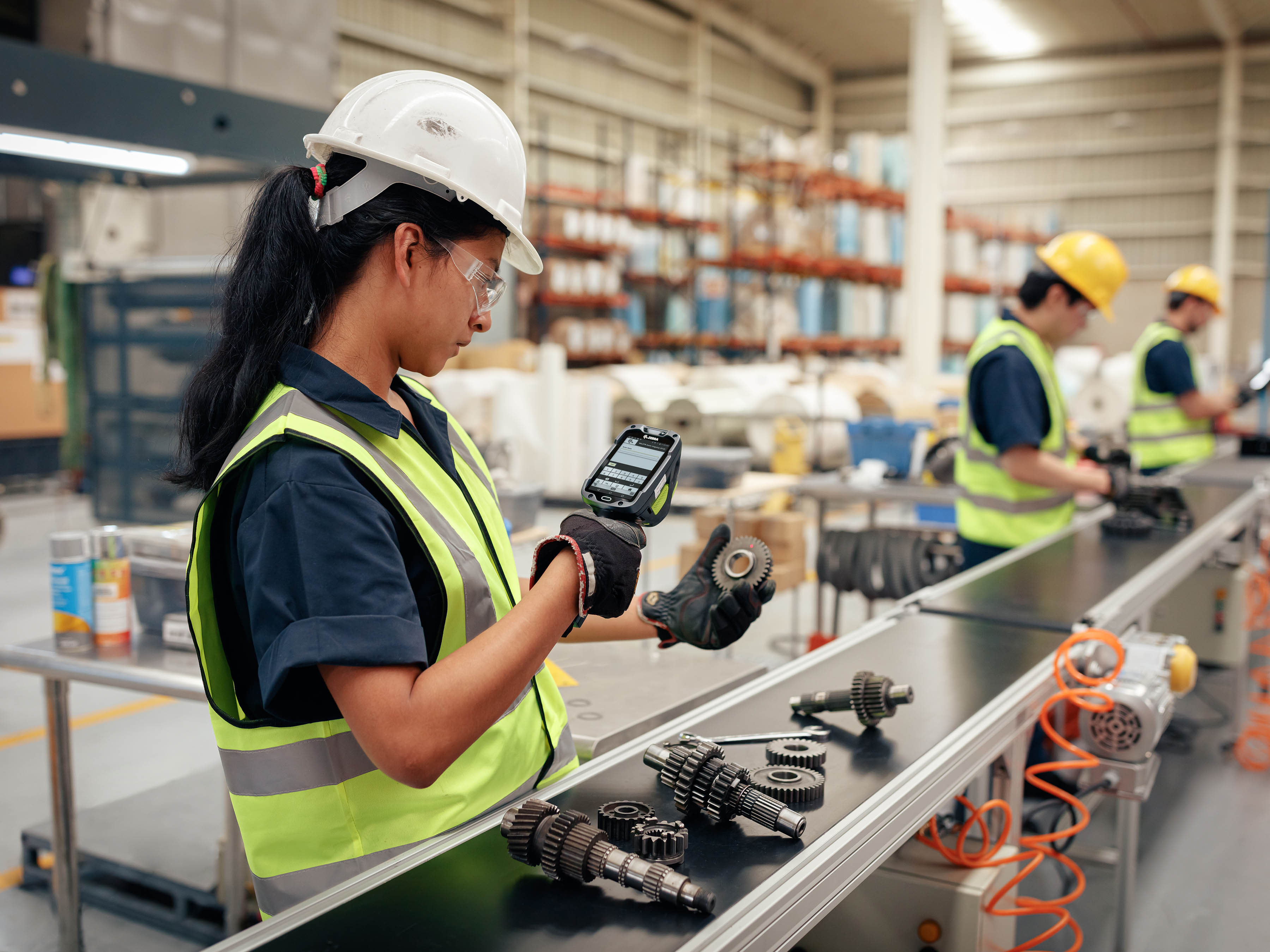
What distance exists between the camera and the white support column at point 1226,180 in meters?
18.2

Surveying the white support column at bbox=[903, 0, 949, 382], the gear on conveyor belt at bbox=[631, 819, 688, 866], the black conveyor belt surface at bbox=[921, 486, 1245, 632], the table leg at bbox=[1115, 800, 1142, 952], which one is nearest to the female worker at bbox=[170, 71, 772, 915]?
the gear on conveyor belt at bbox=[631, 819, 688, 866]

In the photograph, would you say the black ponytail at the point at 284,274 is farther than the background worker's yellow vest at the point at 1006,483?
No

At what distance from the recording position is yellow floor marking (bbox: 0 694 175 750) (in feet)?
13.7

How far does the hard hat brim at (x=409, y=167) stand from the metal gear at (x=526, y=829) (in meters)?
0.70

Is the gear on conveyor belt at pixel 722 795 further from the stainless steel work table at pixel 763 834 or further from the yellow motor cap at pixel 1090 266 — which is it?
the yellow motor cap at pixel 1090 266

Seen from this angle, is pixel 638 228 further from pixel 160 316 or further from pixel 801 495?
pixel 801 495

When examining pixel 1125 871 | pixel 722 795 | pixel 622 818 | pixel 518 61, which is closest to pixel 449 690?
pixel 622 818

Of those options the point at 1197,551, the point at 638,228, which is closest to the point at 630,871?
the point at 1197,551

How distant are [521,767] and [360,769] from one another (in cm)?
27

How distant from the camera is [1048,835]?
2.06m

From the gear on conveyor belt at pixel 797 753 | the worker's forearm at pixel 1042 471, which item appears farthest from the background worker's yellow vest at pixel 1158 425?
the gear on conveyor belt at pixel 797 753

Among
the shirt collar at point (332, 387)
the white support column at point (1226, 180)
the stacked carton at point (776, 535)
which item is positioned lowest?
the stacked carton at point (776, 535)

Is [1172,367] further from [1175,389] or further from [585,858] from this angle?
[585,858]

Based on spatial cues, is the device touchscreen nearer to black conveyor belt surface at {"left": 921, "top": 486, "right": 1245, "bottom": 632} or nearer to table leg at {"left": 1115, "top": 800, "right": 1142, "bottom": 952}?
black conveyor belt surface at {"left": 921, "top": 486, "right": 1245, "bottom": 632}
